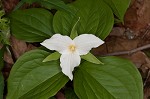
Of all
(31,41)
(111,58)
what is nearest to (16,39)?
(31,41)

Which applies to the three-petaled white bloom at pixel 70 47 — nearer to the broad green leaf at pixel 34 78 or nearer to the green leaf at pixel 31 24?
the broad green leaf at pixel 34 78

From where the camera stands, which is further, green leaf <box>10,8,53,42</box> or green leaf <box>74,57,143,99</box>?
green leaf <box>10,8,53,42</box>

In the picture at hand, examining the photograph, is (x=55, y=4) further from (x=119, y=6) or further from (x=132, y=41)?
(x=132, y=41)

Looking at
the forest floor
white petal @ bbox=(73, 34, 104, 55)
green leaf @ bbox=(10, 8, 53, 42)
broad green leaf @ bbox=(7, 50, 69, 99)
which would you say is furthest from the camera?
the forest floor

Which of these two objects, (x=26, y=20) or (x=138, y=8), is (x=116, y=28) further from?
(x=26, y=20)

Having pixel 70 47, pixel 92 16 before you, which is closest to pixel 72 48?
pixel 70 47

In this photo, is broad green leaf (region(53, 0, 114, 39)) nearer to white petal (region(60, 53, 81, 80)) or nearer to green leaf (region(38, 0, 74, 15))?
green leaf (region(38, 0, 74, 15))

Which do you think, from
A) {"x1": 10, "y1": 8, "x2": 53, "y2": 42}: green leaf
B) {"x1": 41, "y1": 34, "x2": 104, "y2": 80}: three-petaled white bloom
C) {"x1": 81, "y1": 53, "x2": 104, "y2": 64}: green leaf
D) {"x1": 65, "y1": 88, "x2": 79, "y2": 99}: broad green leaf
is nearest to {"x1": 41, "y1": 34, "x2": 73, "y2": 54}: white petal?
{"x1": 41, "y1": 34, "x2": 104, "y2": 80}: three-petaled white bloom
